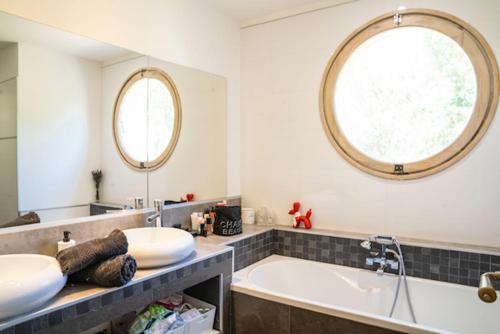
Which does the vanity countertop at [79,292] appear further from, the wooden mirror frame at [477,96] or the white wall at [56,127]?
the wooden mirror frame at [477,96]

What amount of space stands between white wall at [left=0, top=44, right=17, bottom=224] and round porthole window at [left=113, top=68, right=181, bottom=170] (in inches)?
22.2

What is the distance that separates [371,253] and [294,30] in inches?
74.2

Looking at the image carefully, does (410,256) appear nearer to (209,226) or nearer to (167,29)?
(209,226)

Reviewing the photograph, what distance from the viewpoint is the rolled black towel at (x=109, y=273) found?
4.12ft

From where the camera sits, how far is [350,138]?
2.53 meters

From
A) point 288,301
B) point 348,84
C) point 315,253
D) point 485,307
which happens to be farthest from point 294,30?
point 485,307

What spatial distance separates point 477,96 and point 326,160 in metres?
1.07

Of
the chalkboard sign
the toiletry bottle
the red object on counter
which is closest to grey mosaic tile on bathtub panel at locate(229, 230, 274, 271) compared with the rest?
the chalkboard sign

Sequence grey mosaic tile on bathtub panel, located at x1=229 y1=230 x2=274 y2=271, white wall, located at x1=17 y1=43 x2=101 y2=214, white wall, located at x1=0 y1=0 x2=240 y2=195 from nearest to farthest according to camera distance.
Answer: white wall, located at x1=17 y1=43 x2=101 y2=214, white wall, located at x1=0 y1=0 x2=240 y2=195, grey mosaic tile on bathtub panel, located at x1=229 y1=230 x2=274 y2=271

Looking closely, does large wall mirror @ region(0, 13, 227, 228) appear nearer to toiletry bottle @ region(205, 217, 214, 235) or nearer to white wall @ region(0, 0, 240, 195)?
white wall @ region(0, 0, 240, 195)

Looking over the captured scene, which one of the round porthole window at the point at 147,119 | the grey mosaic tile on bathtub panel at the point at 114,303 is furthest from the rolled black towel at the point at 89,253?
the round porthole window at the point at 147,119

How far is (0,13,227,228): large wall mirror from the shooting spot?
4.99 ft

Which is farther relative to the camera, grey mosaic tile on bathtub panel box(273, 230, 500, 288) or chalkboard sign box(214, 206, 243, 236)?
chalkboard sign box(214, 206, 243, 236)

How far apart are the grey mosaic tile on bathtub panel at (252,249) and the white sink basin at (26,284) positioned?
124 centimetres
